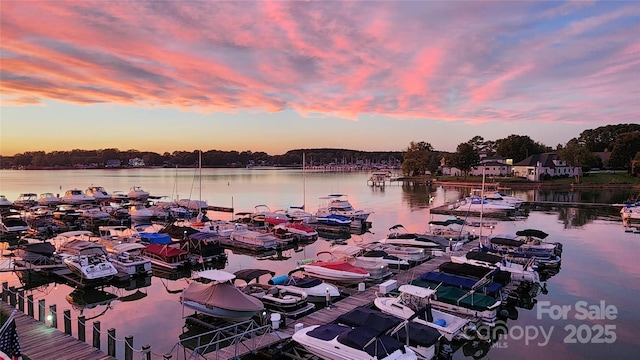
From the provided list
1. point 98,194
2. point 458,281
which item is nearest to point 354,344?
point 458,281

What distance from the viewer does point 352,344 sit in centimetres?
1156

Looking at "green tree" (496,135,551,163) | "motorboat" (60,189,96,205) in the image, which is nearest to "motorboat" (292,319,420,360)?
"motorboat" (60,189,96,205)

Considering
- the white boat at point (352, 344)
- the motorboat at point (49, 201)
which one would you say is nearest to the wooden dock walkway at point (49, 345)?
the white boat at point (352, 344)

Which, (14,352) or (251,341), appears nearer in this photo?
(14,352)

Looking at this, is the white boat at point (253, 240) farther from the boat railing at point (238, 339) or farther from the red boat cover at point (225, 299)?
the boat railing at point (238, 339)

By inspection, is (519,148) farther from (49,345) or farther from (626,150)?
(49,345)

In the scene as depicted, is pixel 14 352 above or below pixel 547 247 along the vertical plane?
above

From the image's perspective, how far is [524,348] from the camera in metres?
14.5

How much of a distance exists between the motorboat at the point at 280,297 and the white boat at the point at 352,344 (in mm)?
3353

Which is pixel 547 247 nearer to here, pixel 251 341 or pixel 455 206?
pixel 251 341

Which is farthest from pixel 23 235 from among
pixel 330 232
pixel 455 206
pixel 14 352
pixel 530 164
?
pixel 530 164

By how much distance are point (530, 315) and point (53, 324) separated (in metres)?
18.5

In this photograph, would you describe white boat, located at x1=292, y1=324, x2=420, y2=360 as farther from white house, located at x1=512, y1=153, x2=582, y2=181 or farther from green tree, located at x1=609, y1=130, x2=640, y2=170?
green tree, located at x1=609, y1=130, x2=640, y2=170

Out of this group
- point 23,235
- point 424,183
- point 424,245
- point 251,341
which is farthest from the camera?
point 424,183
